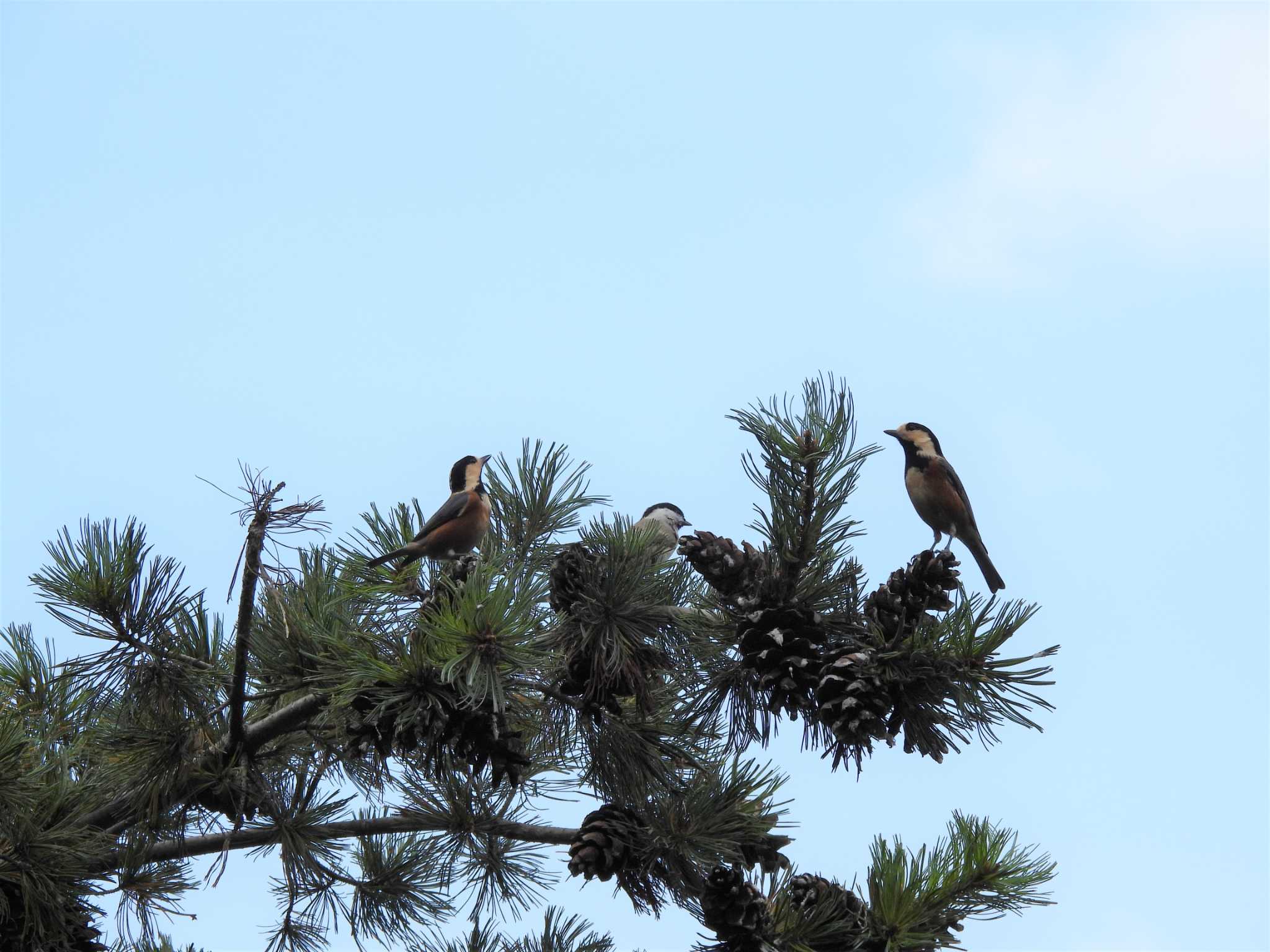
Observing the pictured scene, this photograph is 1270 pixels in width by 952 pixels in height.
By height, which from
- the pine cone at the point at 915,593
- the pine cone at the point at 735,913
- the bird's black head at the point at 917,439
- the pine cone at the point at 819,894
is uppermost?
the bird's black head at the point at 917,439

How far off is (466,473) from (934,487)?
2028 millimetres

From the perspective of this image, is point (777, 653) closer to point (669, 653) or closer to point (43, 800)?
point (669, 653)

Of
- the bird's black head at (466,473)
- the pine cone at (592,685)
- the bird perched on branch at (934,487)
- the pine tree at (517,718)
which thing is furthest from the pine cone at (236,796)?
the bird perched on branch at (934,487)

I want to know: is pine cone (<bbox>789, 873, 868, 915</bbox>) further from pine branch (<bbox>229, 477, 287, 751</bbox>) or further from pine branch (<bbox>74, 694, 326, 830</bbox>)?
pine branch (<bbox>229, 477, 287, 751</bbox>)

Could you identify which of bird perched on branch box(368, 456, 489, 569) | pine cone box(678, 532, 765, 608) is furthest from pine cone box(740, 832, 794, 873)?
bird perched on branch box(368, 456, 489, 569)

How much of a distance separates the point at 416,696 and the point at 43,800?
133 cm

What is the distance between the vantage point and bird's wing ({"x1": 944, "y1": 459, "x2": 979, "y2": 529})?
488 centimetres

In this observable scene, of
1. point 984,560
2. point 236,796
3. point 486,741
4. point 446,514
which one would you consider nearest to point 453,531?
point 446,514

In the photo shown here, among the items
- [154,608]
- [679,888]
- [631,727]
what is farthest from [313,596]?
[679,888]

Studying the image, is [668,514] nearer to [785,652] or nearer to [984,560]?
[984,560]

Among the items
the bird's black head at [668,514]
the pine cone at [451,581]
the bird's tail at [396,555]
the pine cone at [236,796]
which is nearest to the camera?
the pine cone at [451,581]

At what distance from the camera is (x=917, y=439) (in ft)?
16.6

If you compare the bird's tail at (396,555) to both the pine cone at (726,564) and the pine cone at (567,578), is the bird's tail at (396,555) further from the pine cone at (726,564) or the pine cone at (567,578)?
the pine cone at (726,564)

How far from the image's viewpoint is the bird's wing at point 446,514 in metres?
4.16
